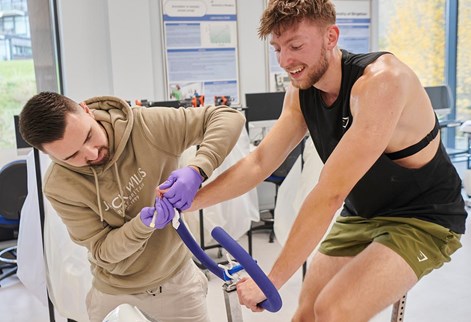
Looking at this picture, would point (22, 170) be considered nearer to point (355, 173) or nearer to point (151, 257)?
point (151, 257)

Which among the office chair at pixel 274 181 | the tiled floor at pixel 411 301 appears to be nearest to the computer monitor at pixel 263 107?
the office chair at pixel 274 181

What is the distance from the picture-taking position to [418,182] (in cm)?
145

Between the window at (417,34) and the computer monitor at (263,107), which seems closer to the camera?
the computer monitor at (263,107)

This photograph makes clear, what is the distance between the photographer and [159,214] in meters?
1.27

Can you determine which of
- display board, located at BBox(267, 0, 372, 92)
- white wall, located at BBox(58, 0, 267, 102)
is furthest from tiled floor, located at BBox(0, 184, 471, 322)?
display board, located at BBox(267, 0, 372, 92)

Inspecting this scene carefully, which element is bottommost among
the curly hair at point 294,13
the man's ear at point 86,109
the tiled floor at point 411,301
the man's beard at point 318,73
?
the tiled floor at point 411,301

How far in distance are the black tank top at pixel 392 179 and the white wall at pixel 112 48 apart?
3.13m

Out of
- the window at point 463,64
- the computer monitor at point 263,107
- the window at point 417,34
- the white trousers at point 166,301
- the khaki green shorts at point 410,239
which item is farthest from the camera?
the window at point 463,64

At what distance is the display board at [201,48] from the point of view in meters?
4.70

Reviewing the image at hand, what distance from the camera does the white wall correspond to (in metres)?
4.30

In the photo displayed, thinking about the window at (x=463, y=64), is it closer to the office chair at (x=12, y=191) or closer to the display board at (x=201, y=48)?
the display board at (x=201, y=48)

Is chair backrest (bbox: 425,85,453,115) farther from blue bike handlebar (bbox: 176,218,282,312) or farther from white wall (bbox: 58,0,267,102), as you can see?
blue bike handlebar (bbox: 176,218,282,312)

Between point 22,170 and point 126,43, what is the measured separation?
73.0 inches

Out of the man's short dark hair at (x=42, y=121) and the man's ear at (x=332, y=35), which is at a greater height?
the man's ear at (x=332, y=35)
